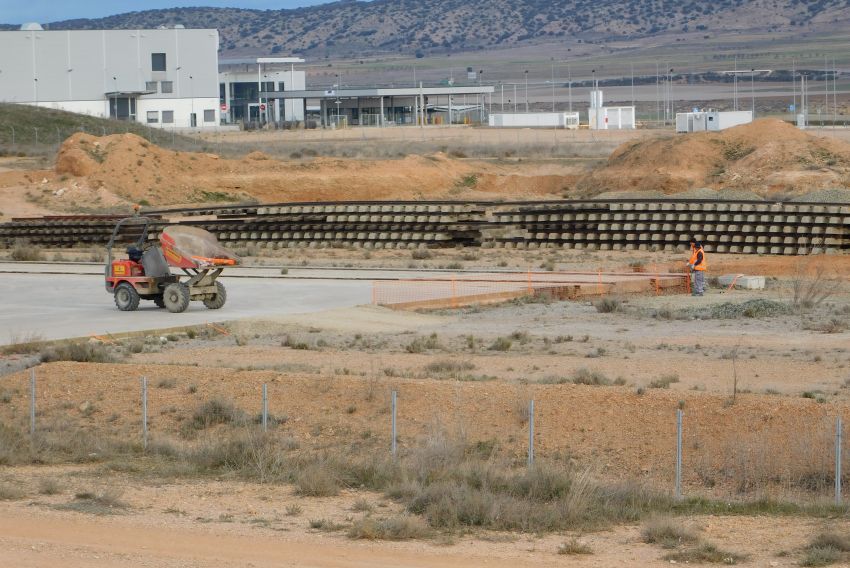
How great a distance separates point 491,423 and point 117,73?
93134 mm

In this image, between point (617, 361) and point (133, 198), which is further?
point (133, 198)

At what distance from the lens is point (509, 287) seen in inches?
1339

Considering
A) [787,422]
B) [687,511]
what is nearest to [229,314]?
[787,422]

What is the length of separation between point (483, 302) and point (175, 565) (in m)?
20.7

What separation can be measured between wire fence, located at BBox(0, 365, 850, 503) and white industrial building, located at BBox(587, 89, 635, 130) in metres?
90.9

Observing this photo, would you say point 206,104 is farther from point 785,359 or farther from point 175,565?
point 175,565

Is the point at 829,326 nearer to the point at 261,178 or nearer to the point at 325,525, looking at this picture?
the point at 325,525

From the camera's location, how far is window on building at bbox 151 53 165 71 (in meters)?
107

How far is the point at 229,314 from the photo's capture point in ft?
97.6

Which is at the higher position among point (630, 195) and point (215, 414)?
point (630, 195)

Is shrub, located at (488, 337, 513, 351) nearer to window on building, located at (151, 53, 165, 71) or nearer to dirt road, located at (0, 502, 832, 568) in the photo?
dirt road, located at (0, 502, 832, 568)

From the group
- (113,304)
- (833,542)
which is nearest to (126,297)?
(113,304)

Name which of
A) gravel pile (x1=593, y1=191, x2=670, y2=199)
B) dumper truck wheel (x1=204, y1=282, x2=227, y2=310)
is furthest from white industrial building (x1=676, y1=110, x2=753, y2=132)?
dumper truck wheel (x1=204, y1=282, x2=227, y2=310)

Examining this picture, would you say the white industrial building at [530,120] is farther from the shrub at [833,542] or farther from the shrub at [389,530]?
the shrub at [833,542]
